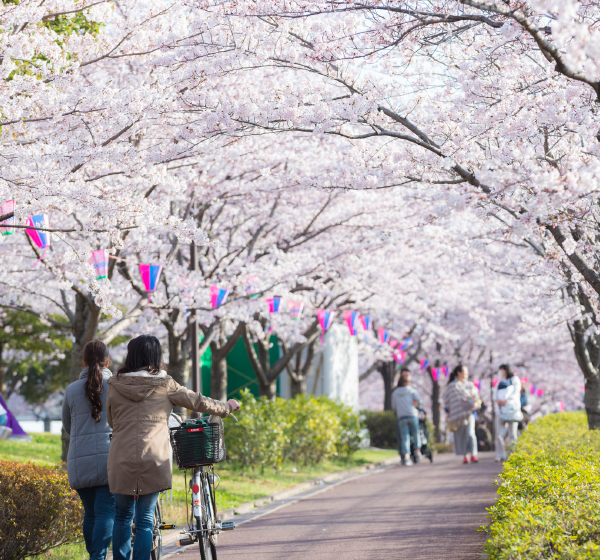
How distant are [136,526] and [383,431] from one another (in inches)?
701

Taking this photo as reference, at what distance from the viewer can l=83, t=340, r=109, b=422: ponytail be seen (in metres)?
5.23

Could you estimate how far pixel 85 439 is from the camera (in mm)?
5191

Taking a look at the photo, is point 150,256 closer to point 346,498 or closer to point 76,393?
point 346,498

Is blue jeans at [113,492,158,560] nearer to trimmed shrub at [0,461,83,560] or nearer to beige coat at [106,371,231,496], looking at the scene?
beige coat at [106,371,231,496]

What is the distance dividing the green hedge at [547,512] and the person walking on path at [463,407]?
735 cm

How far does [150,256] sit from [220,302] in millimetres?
2640

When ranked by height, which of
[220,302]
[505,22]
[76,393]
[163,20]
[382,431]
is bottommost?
[382,431]

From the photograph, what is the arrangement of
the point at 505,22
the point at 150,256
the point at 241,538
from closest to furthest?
1. the point at 505,22
2. the point at 241,538
3. the point at 150,256

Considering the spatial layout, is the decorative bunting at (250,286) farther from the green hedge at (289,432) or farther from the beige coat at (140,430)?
the beige coat at (140,430)

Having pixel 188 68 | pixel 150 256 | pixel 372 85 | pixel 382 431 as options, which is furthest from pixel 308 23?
pixel 382 431

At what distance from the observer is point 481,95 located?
267 inches

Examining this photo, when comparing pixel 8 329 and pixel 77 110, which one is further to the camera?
pixel 8 329

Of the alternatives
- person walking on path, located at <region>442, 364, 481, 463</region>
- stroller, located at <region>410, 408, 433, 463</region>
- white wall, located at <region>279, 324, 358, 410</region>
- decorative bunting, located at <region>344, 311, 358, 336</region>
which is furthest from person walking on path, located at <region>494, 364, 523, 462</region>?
white wall, located at <region>279, 324, 358, 410</region>

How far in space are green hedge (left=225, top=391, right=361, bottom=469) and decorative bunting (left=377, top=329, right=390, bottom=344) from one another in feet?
18.7
